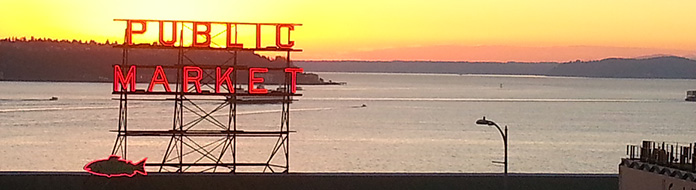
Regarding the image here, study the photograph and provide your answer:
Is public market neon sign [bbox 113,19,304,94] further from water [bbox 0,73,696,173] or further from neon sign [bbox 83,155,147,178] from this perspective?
water [bbox 0,73,696,173]

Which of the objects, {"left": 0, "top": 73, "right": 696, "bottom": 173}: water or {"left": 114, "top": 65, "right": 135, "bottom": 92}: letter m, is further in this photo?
{"left": 0, "top": 73, "right": 696, "bottom": 173}: water

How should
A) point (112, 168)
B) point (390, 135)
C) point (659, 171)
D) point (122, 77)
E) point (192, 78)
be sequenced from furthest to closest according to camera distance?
point (390, 135) < point (192, 78) < point (122, 77) < point (112, 168) < point (659, 171)

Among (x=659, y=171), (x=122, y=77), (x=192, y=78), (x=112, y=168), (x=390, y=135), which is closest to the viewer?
(x=659, y=171)

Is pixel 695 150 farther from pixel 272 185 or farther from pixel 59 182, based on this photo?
pixel 59 182

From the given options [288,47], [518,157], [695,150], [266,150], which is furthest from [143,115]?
[695,150]

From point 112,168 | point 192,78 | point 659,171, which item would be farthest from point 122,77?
point 659,171

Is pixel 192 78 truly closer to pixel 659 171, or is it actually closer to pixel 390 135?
pixel 659 171

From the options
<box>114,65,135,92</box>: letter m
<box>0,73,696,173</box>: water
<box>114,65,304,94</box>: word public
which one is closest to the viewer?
<box>114,65,135,92</box>: letter m

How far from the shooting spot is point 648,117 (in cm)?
16662

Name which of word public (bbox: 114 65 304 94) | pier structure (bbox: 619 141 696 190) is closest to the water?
word public (bbox: 114 65 304 94)

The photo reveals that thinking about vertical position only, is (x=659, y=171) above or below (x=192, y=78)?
below

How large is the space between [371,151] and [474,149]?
9.81 metres

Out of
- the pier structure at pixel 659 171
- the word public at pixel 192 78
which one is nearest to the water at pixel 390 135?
the word public at pixel 192 78

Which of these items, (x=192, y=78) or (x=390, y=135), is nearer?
(x=192, y=78)
